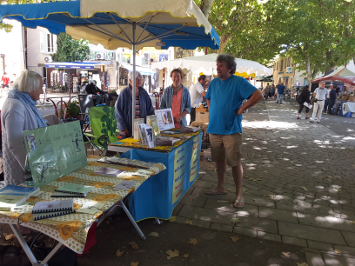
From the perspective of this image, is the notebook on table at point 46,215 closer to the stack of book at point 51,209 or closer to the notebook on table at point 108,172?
the stack of book at point 51,209

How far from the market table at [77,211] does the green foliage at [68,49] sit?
35.7 m

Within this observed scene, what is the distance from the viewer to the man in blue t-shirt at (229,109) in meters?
3.58

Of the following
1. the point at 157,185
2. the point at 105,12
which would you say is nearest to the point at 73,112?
the point at 105,12

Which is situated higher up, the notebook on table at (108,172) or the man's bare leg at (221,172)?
the notebook on table at (108,172)

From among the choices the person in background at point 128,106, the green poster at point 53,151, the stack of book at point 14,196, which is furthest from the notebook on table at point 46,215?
the person in background at point 128,106

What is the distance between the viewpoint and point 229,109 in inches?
144

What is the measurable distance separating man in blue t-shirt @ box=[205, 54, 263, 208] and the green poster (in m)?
1.89

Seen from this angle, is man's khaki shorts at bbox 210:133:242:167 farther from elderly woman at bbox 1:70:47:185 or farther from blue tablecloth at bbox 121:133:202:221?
elderly woman at bbox 1:70:47:185

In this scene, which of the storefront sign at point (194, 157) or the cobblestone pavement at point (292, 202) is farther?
the storefront sign at point (194, 157)

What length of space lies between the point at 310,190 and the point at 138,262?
3397mm

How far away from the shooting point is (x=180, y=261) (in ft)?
8.89

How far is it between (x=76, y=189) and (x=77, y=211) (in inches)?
13.0

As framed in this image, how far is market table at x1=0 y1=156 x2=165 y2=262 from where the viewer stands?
161 cm

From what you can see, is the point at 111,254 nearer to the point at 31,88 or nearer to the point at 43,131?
the point at 43,131
